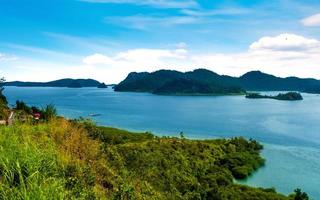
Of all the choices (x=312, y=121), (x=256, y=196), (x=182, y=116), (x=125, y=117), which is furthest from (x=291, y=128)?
(x=256, y=196)

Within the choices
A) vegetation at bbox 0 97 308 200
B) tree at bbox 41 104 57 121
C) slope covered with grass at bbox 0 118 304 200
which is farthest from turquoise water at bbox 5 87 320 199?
tree at bbox 41 104 57 121

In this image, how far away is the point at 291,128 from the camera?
116625 millimetres

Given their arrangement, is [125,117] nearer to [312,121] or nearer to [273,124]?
[273,124]

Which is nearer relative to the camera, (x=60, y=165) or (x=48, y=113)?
(x=60, y=165)

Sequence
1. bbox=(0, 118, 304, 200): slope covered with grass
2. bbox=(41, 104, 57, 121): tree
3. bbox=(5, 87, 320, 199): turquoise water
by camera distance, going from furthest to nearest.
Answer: bbox=(5, 87, 320, 199): turquoise water < bbox=(41, 104, 57, 121): tree < bbox=(0, 118, 304, 200): slope covered with grass

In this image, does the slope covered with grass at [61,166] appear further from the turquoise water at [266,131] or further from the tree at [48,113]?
the turquoise water at [266,131]

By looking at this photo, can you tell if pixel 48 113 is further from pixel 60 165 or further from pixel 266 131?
pixel 266 131

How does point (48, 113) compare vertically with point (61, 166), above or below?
above

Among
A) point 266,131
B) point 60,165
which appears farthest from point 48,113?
point 266,131

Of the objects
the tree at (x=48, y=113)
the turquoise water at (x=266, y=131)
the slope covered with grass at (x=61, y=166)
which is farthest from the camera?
the turquoise water at (x=266, y=131)

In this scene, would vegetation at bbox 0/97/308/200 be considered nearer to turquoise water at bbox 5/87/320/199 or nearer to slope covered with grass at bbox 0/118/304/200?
slope covered with grass at bbox 0/118/304/200

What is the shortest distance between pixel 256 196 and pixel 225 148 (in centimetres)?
3299

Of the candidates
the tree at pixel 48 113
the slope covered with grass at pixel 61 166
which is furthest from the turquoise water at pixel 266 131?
the tree at pixel 48 113

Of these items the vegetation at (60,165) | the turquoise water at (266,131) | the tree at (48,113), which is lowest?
the turquoise water at (266,131)
